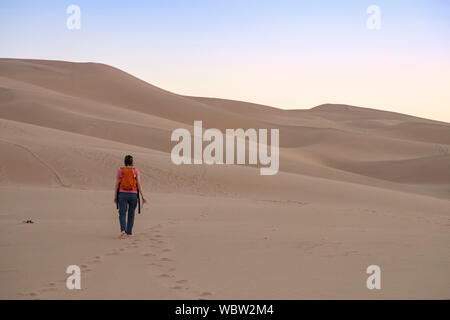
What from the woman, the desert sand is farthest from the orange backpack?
the desert sand

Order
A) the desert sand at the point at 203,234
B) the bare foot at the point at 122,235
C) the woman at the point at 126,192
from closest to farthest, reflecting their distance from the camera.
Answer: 1. the desert sand at the point at 203,234
2. the bare foot at the point at 122,235
3. the woman at the point at 126,192

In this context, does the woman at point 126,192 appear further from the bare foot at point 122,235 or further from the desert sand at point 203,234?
the desert sand at point 203,234

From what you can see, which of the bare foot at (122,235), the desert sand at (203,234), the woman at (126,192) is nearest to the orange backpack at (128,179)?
the woman at (126,192)

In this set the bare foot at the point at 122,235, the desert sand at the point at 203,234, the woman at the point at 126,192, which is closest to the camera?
the desert sand at the point at 203,234

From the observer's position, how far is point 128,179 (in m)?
7.74

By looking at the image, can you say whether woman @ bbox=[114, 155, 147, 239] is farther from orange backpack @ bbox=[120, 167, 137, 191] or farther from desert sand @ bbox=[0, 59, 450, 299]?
desert sand @ bbox=[0, 59, 450, 299]

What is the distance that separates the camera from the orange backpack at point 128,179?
7723 millimetres

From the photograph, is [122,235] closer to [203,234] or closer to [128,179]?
[128,179]

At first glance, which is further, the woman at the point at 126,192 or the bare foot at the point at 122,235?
the woman at the point at 126,192

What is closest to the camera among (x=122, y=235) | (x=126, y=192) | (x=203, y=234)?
(x=122, y=235)

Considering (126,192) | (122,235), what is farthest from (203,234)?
(126,192)

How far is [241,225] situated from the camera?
8.99 m

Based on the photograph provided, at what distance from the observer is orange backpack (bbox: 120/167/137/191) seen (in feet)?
25.3

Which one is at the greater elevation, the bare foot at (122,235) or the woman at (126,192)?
the woman at (126,192)
